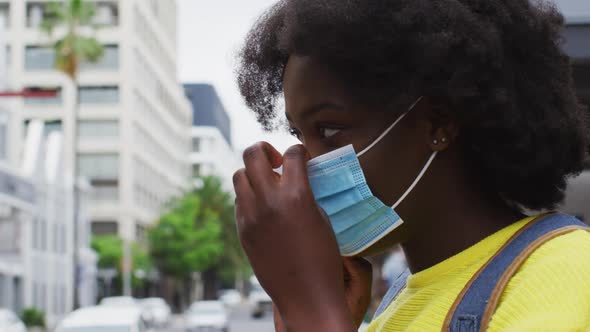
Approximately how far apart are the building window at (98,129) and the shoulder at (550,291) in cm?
7568

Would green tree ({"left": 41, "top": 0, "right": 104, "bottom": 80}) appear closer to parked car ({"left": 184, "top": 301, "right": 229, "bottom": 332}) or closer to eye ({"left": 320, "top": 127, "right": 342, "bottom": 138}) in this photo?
parked car ({"left": 184, "top": 301, "right": 229, "bottom": 332})

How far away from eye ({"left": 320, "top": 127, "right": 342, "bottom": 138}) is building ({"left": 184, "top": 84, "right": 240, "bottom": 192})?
105450 mm

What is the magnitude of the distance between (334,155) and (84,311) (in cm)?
1678

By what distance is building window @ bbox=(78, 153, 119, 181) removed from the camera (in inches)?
2997

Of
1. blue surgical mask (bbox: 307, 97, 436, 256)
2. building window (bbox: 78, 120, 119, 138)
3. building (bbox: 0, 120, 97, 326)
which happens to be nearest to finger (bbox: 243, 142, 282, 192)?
blue surgical mask (bbox: 307, 97, 436, 256)

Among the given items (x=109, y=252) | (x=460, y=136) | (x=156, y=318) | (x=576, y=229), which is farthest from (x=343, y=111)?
(x=109, y=252)

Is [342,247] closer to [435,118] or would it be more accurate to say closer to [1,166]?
[435,118]

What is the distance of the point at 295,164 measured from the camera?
163cm

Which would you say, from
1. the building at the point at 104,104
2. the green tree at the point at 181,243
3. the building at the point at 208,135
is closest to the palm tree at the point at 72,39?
the building at the point at 104,104

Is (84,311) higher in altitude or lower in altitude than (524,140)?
lower

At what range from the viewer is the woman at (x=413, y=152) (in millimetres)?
1597

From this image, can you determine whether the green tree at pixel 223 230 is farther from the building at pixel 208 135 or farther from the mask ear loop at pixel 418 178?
the mask ear loop at pixel 418 178

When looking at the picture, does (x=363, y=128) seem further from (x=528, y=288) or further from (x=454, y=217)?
(x=528, y=288)

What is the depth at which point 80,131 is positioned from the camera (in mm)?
76938
